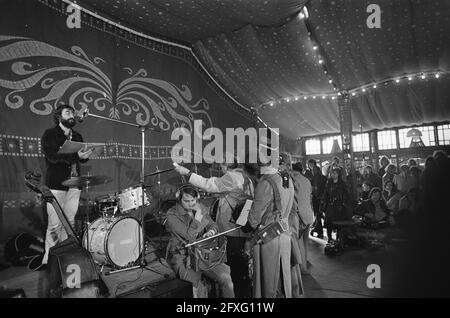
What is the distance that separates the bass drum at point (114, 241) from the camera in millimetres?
3256

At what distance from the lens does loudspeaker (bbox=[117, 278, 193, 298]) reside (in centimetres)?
221

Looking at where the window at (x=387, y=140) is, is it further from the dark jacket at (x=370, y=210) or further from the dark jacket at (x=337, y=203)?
the dark jacket at (x=337, y=203)

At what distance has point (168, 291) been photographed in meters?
2.21

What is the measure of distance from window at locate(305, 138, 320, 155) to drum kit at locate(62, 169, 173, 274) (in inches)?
497

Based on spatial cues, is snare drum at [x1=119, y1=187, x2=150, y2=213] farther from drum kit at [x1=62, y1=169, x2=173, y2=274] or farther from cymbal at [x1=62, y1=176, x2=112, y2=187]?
cymbal at [x1=62, y1=176, x2=112, y2=187]

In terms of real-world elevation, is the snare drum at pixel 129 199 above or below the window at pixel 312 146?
below

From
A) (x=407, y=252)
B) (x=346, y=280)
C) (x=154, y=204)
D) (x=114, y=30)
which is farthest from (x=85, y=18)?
(x=346, y=280)

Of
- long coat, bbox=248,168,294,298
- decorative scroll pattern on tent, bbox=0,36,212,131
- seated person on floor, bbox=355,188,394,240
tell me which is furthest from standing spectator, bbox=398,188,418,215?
decorative scroll pattern on tent, bbox=0,36,212,131

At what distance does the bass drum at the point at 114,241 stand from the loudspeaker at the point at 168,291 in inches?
36.2

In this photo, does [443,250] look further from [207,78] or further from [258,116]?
[258,116]

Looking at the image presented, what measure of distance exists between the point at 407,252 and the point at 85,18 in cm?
499

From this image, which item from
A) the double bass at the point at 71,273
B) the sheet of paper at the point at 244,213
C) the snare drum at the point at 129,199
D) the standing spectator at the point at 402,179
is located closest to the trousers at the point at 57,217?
the snare drum at the point at 129,199

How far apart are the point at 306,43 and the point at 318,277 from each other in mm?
4193

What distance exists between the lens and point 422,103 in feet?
27.4
